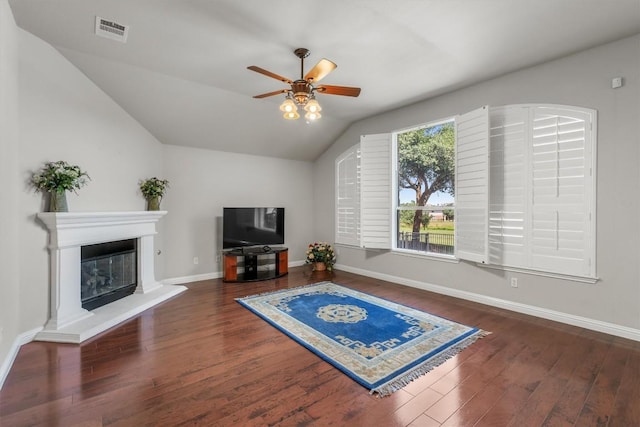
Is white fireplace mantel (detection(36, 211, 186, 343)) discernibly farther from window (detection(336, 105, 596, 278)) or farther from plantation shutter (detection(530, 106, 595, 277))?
plantation shutter (detection(530, 106, 595, 277))

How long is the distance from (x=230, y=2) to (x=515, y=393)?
3.66 meters

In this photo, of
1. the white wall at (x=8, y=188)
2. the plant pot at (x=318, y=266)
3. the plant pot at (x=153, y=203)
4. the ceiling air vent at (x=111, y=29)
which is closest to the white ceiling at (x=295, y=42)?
the ceiling air vent at (x=111, y=29)

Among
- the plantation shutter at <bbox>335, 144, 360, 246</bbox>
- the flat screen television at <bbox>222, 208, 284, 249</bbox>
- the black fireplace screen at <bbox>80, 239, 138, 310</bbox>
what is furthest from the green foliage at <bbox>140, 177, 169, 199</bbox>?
the plantation shutter at <bbox>335, 144, 360, 246</bbox>

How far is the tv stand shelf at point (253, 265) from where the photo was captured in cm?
516

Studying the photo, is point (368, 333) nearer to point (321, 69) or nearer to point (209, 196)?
point (321, 69)

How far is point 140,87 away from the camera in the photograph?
150 inches

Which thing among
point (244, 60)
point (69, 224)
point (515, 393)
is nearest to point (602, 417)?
point (515, 393)

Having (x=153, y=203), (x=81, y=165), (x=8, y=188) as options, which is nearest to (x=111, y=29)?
(x=81, y=165)

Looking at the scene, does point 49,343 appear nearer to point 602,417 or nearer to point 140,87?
point 140,87

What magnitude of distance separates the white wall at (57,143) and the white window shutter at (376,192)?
359 cm

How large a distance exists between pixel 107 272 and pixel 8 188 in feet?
5.41

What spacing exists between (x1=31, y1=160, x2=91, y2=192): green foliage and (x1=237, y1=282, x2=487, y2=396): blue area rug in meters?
2.34

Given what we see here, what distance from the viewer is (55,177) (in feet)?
9.75

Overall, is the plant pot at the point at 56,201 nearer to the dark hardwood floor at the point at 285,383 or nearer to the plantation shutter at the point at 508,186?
the dark hardwood floor at the point at 285,383
